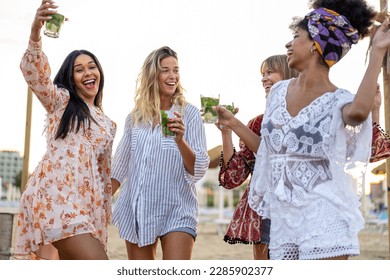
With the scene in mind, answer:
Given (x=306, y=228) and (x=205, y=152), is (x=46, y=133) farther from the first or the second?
(x=306, y=228)

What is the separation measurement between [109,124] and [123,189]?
48 centimetres

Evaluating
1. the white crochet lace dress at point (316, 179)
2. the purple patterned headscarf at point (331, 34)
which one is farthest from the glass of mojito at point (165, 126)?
the purple patterned headscarf at point (331, 34)

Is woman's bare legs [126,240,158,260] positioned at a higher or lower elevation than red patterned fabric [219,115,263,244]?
lower

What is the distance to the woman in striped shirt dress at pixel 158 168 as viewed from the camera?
384cm

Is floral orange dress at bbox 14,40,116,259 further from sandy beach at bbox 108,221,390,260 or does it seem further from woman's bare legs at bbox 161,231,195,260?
sandy beach at bbox 108,221,390,260

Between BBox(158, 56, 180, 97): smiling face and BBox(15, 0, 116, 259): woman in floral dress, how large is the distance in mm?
457

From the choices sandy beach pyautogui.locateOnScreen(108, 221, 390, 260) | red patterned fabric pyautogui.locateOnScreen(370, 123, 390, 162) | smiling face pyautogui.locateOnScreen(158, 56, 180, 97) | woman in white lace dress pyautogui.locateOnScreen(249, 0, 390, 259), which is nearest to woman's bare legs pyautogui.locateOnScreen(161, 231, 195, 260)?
woman in white lace dress pyautogui.locateOnScreen(249, 0, 390, 259)

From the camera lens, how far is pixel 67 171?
3.57 m

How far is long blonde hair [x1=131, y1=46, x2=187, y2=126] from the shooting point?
13.5 feet

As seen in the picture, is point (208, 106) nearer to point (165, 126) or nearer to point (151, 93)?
point (165, 126)

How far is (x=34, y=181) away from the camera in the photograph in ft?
11.9

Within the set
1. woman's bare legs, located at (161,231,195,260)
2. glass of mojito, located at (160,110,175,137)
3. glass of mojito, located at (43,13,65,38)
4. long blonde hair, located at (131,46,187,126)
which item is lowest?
woman's bare legs, located at (161,231,195,260)

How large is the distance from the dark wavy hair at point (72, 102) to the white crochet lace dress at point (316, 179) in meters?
1.23
